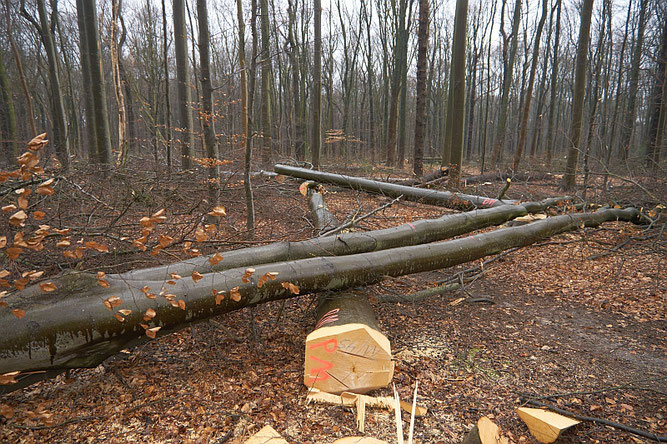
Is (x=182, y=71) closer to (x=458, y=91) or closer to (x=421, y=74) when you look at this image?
(x=458, y=91)

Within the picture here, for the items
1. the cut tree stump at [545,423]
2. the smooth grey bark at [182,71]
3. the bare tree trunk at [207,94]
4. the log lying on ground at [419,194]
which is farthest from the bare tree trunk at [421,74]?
the cut tree stump at [545,423]

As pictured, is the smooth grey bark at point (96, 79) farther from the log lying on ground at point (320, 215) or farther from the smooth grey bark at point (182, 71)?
the log lying on ground at point (320, 215)

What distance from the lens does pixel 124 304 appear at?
2.36 m

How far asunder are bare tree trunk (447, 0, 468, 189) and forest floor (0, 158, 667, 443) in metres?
5.03

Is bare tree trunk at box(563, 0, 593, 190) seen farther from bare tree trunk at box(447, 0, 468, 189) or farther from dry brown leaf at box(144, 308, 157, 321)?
dry brown leaf at box(144, 308, 157, 321)

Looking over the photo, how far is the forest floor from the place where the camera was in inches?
90.1

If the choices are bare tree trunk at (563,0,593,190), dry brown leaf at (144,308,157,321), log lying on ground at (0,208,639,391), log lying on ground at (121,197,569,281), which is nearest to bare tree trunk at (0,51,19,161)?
log lying on ground at (121,197,569,281)

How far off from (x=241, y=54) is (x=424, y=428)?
527 centimetres

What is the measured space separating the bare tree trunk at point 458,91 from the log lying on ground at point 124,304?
6571 millimetres

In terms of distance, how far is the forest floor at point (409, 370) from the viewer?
229 cm

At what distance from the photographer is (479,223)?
18.3 ft

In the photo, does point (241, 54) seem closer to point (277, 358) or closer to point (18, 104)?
point (277, 358)

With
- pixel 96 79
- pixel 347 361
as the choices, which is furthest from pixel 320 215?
pixel 96 79

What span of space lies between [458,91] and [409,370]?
8442 mm
